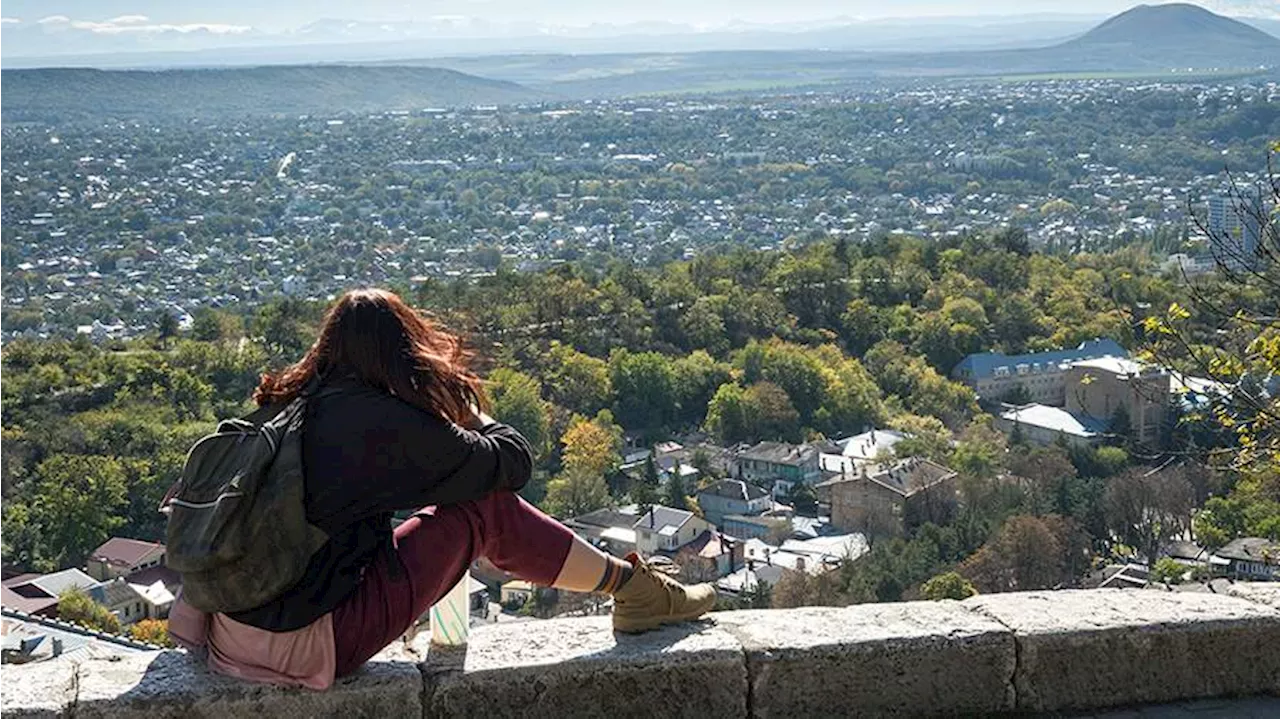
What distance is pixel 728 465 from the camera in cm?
2694

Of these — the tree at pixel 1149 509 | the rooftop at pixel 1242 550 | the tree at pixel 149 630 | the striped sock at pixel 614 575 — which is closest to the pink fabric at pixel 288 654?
the striped sock at pixel 614 575

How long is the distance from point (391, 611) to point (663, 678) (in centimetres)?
53

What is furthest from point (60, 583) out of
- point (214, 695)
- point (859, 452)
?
point (214, 695)

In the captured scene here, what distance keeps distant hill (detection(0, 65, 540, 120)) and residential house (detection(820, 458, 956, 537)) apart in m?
108

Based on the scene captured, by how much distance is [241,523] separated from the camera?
106 inches

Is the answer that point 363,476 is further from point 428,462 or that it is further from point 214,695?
point 214,695

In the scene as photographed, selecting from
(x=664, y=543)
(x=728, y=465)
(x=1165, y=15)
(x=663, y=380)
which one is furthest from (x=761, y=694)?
(x=1165, y=15)

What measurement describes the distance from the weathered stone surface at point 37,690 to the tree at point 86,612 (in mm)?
11742

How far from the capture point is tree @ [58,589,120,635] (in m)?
14.4

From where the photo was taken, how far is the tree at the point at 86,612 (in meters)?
14.4

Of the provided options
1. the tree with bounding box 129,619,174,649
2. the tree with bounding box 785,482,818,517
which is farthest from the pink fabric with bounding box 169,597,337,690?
the tree with bounding box 785,482,818,517

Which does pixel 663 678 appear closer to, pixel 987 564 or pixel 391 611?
pixel 391 611

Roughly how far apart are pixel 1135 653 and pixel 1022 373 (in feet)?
100

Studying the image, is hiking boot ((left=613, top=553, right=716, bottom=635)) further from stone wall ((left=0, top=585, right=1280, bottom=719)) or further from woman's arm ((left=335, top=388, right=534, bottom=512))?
woman's arm ((left=335, top=388, right=534, bottom=512))
